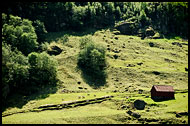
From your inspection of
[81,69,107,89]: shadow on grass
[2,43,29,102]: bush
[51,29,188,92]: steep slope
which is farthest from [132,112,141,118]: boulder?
[2,43,29,102]: bush

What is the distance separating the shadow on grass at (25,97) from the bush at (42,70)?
11.9ft

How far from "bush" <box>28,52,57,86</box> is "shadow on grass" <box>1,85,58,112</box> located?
3630mm

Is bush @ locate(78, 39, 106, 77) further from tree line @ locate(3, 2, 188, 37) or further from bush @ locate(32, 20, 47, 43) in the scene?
tree line @ locate(3, 2, 188, 37)

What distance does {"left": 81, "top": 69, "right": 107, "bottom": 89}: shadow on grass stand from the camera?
352 feet

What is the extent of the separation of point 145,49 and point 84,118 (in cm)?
8273

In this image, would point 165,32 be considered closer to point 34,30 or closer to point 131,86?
point 131,86

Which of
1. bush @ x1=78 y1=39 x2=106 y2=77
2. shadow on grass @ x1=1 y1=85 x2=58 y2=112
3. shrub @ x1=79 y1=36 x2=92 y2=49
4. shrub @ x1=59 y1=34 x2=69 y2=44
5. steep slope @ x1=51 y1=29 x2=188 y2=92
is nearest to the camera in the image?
shadow on grass @ x1=1 y1=85 x2=58 y2=112

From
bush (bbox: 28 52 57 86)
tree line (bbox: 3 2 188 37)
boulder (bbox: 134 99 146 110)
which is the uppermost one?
tree line (bbox: 3 2 188 37)

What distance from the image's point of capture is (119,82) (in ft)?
353

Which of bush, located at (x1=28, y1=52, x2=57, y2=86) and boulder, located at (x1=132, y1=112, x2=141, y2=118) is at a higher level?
bush, located at (x1=28, y1=52, x2=57, y2=86)

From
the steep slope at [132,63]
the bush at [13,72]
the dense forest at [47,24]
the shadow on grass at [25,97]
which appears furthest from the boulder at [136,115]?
the bush at [13,72]

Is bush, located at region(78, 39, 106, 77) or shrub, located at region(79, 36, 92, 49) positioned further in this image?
shrub, located at region(79, 36, 92, 49)

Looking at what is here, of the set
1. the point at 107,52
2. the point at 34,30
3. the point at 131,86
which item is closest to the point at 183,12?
the point at 107,52

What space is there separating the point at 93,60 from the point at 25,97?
3790cm
